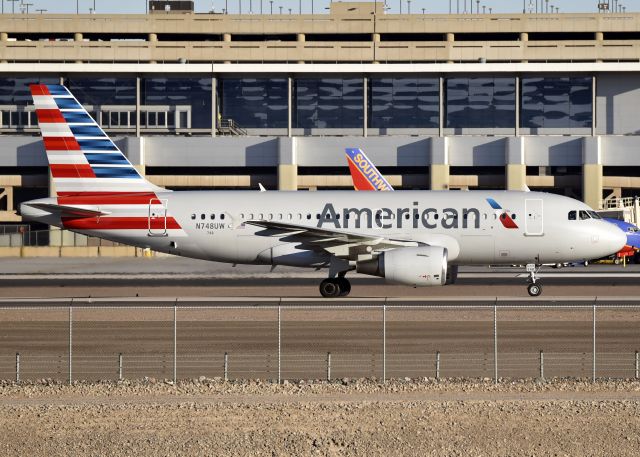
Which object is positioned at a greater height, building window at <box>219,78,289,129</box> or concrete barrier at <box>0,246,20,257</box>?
building window at <box>219,78,289,129</box>

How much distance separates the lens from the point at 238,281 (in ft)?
176

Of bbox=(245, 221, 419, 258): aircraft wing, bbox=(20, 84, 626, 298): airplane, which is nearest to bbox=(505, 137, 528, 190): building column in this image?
bbox=(20, 84, 626, 298): airplane

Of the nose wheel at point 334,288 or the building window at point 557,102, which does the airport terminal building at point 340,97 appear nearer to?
the building window at point 557,102

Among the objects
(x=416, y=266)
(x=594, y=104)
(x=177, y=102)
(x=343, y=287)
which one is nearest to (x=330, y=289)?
(x=343, y=287)

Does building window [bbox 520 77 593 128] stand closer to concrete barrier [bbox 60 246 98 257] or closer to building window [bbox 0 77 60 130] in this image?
building window [bbox 0 77 60 130]

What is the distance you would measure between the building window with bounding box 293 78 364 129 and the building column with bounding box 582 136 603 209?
27068 mm

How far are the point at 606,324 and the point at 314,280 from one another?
21.1m

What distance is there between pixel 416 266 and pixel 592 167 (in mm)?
46318

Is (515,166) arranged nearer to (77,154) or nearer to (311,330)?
(77,154)

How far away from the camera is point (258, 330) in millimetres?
33062

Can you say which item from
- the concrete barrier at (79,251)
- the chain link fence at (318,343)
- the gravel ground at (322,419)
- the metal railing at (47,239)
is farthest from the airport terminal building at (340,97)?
the gravel ground at (322,419)

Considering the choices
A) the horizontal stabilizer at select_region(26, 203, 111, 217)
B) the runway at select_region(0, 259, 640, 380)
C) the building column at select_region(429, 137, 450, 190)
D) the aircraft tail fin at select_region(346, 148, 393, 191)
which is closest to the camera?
the runway at select_region(0, 259, 640, 380)

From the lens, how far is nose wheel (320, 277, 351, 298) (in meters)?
44.3

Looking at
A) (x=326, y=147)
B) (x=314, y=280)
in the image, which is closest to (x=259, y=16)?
(x=326, y=147)
